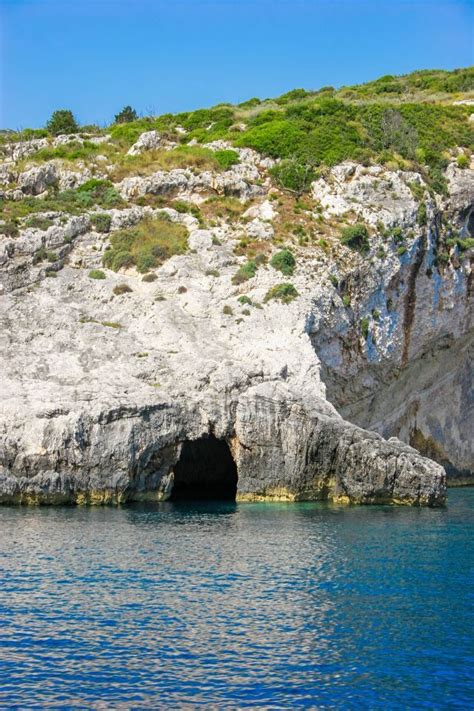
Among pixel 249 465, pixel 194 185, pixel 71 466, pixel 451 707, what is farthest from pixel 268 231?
pixel 451 707

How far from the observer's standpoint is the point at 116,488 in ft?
125

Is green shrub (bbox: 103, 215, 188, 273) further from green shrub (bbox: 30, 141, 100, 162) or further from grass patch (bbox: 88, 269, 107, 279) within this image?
green shrub (bbox: 30, 141, 100, 162)

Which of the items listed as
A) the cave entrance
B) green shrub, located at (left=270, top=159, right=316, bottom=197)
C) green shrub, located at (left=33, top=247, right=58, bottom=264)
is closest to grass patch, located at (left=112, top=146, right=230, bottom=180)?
green shrub, located at (left=270, top=159, right=316, bottom=197)

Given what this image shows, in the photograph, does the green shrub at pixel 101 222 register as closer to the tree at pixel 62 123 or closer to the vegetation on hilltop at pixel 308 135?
the vegetation on hilltop at pixel 308 135

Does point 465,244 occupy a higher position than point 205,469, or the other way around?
point 465,244

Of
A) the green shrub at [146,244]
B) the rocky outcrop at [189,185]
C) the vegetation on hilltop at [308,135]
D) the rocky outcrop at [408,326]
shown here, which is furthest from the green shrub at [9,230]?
the rocky outcrop at [408,326]

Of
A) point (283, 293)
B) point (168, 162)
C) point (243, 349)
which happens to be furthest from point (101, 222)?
point (243, 349)

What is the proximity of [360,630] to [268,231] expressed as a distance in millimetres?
37391

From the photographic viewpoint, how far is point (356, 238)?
52594 millimetres

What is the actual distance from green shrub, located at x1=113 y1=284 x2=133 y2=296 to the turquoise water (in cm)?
1809

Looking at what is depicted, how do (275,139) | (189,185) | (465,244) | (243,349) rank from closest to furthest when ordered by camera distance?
(243,349) → (465,244) → (189,185) → (275,139)

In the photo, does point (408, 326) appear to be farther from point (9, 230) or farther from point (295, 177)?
point (9, 230)

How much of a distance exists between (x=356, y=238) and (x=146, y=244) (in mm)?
12831

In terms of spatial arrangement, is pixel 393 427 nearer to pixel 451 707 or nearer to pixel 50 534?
pixel 50 534
